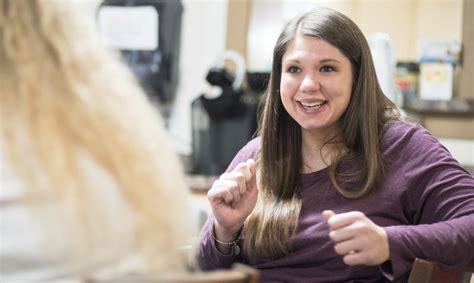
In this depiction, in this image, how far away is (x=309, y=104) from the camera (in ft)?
4.82

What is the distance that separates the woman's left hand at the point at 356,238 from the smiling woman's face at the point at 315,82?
0.39 meters

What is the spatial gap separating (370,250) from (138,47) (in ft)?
7.73

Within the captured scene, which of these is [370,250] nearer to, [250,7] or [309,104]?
[309,104]

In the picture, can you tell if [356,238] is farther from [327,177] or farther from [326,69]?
[326,69]

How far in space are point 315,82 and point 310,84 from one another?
14mm

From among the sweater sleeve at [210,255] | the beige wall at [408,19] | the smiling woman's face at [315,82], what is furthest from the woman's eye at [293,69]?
the beige wall at [408,19]

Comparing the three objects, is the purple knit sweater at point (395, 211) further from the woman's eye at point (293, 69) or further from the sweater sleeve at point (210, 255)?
the woman's eye at point (293, 69)

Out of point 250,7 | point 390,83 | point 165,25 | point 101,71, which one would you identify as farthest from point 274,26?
point 101,71

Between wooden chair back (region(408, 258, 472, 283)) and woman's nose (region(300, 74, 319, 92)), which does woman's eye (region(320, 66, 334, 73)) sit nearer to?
woman's nose (region(300, 74, 319, 92))

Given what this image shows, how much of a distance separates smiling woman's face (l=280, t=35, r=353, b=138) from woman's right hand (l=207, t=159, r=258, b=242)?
24 centimetres

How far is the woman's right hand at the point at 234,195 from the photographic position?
1274mm

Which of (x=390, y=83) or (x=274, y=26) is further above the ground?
(x=274, y=26)

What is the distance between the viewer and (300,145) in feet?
5.16

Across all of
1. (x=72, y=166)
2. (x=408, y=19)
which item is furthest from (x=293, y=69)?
(x=408, y=19)
